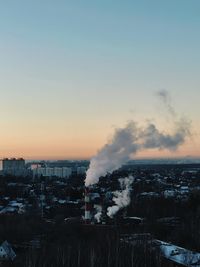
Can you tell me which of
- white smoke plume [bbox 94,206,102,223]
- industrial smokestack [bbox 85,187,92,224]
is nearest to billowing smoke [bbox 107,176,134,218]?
white smoke plume [bbox 94,206,102,223]

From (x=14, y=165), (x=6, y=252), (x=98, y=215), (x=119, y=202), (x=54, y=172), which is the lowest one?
(x=6, y=252)

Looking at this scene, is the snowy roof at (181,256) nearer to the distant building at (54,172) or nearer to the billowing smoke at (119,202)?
the billowing smoke at (119,202)

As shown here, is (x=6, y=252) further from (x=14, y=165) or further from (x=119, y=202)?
(x=14, y=165)

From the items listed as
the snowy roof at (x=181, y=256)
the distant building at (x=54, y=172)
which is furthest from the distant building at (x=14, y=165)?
the snowy roof at (x=181, y=256)

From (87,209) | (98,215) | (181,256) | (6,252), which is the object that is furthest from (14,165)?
(181,256)

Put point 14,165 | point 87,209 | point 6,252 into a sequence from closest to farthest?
1. point 6,252
2. point 87,209
3. point 14,165

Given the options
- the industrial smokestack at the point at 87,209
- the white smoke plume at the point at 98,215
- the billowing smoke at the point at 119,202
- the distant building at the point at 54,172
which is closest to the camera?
the industrial smokestack at the point at 87,209

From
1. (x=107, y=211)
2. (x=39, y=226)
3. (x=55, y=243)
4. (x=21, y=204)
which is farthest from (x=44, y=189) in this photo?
(x=55, y=243)

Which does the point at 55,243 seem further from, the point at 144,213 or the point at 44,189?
the point at 44,189

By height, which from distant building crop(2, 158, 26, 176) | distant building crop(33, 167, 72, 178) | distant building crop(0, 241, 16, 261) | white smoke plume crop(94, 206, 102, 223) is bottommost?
distant building crop(0, 241, 16, 261)

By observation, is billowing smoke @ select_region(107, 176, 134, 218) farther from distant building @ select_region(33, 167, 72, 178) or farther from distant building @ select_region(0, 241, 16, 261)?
distant building @ select_region(33, 167, 72, 178)

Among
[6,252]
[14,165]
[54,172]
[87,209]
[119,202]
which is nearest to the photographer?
[6,252]
